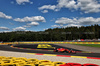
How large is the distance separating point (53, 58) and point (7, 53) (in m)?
5.30

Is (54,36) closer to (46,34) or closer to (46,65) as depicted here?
(46,34)

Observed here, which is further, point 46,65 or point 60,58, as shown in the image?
point 60,58

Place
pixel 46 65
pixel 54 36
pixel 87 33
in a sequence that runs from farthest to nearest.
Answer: pixel 87 33 → pixel 54 36 → pixel 46 65

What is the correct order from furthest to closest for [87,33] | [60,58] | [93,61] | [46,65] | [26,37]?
1. [87,33]
2. [26,37]
3. [60,58]
4. [93,61]
5. [46,65]

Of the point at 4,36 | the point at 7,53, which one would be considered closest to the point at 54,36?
the point at 4,36

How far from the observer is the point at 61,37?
112m

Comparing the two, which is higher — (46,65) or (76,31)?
(76,31)

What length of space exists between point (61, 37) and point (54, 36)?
829 centimetres

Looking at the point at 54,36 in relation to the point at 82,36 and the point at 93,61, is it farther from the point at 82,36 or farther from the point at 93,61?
the point at 93,61

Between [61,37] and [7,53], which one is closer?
[7,53]

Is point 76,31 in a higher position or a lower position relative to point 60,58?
higher

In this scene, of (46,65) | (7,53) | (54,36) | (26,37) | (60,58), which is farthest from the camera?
(54,36)

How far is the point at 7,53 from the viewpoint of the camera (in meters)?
11.2

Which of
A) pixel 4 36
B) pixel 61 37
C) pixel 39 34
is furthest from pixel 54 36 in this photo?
pixel 4 36
